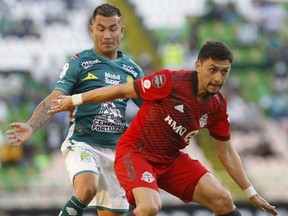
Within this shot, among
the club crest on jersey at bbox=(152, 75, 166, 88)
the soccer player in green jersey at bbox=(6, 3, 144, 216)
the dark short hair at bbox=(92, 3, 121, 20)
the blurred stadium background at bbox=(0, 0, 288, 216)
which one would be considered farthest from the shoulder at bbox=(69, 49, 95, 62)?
the blurred stadium background at bbox=(0, 0, 288, 216)

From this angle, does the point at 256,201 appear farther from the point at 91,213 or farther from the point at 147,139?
the point at 91,213

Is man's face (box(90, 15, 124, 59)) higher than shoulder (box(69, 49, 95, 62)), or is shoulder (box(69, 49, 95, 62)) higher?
man's face (box(90, 15, 124, 59))

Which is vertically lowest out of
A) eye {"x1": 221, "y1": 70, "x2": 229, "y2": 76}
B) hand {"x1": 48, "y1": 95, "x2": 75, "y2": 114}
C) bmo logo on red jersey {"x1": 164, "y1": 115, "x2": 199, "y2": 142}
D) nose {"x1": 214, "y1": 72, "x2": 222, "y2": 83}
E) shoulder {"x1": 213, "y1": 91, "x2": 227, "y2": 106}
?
bmo logo on red jersey {"x1": 164, "y1": 115, "x2": 199, "y2": 142}

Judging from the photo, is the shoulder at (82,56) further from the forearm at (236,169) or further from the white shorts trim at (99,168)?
the forearm at (236,169)

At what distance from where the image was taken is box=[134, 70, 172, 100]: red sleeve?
7.12 metres

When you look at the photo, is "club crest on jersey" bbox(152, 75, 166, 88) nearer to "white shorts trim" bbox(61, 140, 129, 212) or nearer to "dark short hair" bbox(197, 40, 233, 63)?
"dark short hair" bbox(197, 40, 233, 63)

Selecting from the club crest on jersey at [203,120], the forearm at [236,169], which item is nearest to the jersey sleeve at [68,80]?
the club crest on jersey at [203,120]

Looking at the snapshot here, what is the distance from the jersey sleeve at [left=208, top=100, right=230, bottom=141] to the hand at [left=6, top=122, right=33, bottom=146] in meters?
1.68

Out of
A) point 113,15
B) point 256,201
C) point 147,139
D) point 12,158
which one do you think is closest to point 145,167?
point 147,139

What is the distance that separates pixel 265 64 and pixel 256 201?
1300 centimetres

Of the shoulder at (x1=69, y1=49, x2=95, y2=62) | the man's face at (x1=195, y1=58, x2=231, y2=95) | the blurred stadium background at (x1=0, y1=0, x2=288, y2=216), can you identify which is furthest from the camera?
the blurred stadium background at (x1=0, y1=0, x2=288, y2=216)

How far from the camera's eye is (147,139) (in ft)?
24.3

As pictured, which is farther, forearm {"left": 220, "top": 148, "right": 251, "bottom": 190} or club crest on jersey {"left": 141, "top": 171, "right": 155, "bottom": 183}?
forearm {"left": 220, "top": 148, "right": 251, "bottom": 190}

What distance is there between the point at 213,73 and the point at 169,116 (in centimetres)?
57
